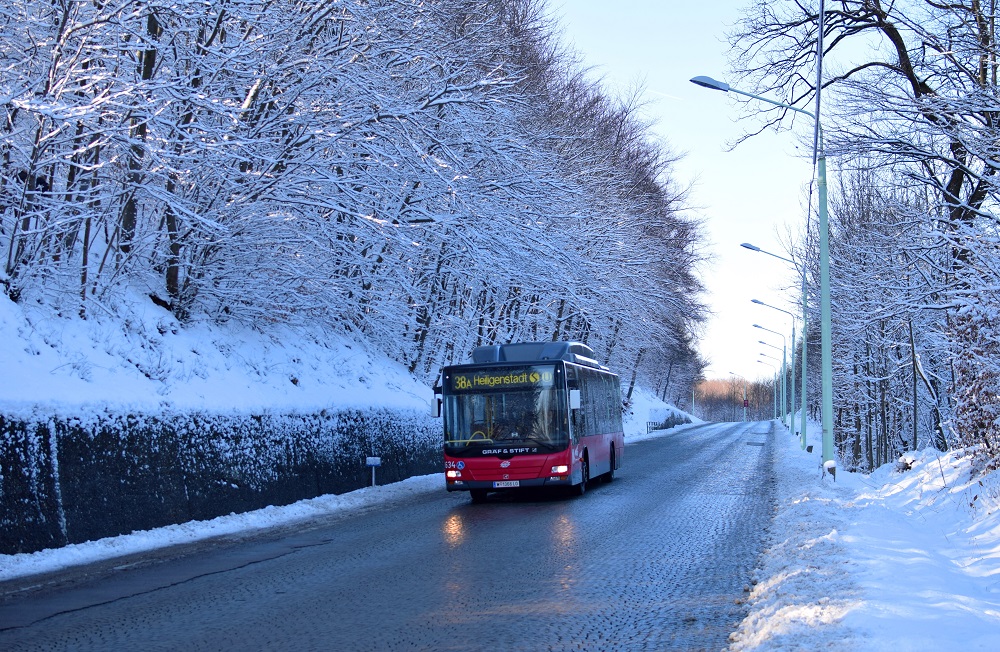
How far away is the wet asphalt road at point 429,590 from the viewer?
289 inches

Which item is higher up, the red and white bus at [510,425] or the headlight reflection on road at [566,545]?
the red and white bus at [510,425]

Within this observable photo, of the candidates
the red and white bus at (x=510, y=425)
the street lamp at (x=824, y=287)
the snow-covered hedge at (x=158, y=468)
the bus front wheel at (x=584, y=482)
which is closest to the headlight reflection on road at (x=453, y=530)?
the red and white bus at (x=510, y=425)

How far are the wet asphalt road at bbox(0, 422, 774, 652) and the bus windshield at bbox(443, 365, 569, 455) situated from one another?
2.76 metres

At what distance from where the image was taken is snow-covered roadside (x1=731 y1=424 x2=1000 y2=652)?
6.16 metres

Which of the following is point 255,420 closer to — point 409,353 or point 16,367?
point 16,367

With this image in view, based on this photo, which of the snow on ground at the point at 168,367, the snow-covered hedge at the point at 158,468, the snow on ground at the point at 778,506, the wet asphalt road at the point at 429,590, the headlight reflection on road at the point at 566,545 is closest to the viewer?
the snow on ground at the point at 778,506

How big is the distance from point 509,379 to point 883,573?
36.9 feet

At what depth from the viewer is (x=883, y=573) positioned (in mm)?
8281

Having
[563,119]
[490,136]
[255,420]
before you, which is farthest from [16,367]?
[563,119]

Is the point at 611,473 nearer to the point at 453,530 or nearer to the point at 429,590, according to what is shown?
the point at 453,530

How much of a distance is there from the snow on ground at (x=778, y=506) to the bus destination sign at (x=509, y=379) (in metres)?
3.18

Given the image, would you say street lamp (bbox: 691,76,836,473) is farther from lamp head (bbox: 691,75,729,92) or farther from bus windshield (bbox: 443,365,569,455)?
bus windshield (bbox: 443,365,569,455)

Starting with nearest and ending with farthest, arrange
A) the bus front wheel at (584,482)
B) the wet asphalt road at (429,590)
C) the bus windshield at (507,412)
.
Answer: the wet asphalt road at (429,590) < the bus windshield at (507,412) < the bus front wheel at (584,482)

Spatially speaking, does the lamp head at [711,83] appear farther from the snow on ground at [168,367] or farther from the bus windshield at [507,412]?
the snow on ground at [168,367]
